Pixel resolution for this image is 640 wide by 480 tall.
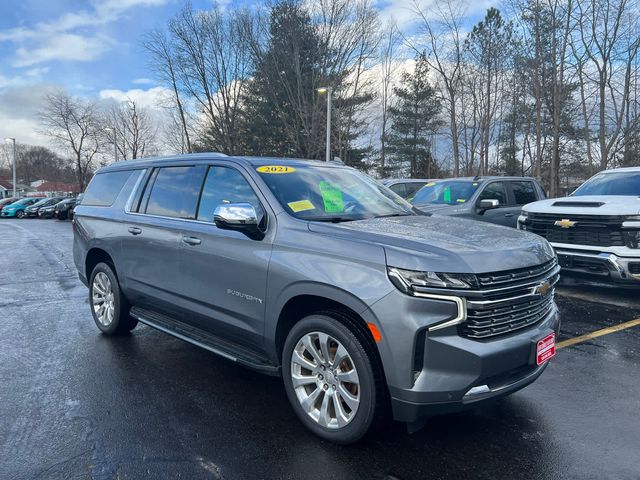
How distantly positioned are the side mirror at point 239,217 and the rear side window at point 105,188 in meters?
2.39

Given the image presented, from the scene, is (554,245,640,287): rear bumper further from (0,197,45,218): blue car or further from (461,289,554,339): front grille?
(0,197,45,218): blue car

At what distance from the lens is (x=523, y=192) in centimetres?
1052

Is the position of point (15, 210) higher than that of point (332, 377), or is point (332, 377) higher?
point (332, 377)

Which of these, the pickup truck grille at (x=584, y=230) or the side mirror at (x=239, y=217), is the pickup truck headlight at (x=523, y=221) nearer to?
the pickup truck grille at (x=584, y=230)

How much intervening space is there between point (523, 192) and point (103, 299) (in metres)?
8.83

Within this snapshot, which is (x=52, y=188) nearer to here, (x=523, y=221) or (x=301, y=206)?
(x=523, y=221)

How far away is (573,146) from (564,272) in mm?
24827

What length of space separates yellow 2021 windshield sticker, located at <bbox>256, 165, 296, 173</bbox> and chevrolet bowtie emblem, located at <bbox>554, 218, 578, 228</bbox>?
489 cm

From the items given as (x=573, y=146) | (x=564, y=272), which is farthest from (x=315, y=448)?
(x=573, y=146)

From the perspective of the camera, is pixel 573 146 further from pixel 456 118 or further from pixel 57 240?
pixel 57 240

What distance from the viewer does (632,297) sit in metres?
7.24

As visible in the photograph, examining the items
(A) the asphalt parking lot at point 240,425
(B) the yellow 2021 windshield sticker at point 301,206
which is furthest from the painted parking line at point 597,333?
(B) the yellow 2021 windshield sticker at point 301,206

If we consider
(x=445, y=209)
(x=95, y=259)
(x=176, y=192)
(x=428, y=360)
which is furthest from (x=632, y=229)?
(x=95, y=259)

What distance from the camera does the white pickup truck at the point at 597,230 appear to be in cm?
636
